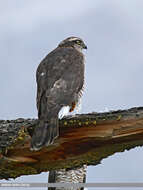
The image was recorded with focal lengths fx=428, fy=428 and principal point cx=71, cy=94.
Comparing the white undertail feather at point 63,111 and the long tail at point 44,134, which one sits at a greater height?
the white undertail feather at point 63,111

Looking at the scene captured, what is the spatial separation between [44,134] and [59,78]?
206 cm

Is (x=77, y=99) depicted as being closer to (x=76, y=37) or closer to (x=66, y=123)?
(x=66, y=123)

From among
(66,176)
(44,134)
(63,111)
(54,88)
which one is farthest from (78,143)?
(54,88)

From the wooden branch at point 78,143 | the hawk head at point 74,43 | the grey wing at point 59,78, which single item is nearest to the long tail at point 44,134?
the wooden branch at point 78,143

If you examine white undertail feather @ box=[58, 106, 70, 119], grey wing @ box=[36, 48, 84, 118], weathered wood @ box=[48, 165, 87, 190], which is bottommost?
weathered wood @ box=[48, 165, 87, 190]

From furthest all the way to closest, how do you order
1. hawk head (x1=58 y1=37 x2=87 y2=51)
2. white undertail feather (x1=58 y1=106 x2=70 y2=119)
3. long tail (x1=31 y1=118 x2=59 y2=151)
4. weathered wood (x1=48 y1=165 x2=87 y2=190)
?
hawk head (x1=58 y1=37 x2=87 y2=51)
white undertail feather (x1=58 y1=106 x2=70 y2=119)
weathered wood (x1=48 y1=165 x2=87 y2=190)
long tail (x1=31 y1=118 x2=59 y2=151)

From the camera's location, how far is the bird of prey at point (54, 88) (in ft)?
20.4

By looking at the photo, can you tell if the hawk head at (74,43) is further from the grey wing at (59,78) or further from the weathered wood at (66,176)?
the weathered wood at (66,176)

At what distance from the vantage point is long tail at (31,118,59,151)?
5.84 meters

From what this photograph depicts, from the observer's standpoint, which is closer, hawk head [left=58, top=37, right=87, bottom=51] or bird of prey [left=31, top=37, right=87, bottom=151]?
bird of prey [left=31, top=37, right=87, bottom=151]

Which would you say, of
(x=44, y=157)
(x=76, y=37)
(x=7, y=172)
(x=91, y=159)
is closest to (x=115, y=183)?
(x=91, y=159)

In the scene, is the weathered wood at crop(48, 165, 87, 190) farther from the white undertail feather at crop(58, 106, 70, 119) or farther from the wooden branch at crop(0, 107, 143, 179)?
the white undertail feather at crop(58, 106, 70, 119)

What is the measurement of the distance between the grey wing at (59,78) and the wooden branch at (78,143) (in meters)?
1.26

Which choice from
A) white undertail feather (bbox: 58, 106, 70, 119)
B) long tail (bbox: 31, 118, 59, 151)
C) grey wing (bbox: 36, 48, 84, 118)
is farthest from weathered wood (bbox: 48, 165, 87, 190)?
grey wing (bbox: 36, 48, 84, 118)
